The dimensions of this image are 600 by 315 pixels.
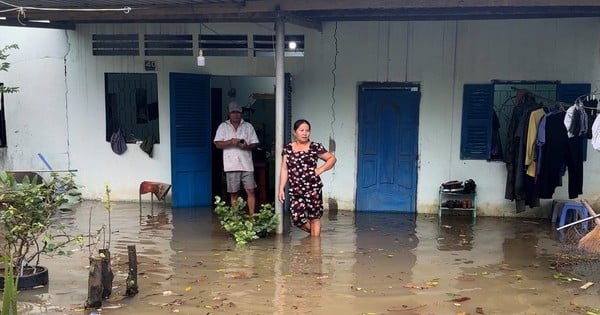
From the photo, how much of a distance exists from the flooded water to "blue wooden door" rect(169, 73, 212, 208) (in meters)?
0.84

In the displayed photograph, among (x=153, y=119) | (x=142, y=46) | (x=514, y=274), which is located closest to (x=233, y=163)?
(x=153, y=119)

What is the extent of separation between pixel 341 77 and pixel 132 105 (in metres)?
3.43

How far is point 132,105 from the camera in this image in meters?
8.86

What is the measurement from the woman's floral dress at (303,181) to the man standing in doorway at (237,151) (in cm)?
120

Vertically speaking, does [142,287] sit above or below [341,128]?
below

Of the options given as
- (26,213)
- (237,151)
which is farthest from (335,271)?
(26,213)

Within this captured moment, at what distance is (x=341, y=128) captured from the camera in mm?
8406

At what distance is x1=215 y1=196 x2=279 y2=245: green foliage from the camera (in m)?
6.41

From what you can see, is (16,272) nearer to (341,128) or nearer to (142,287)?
(142,287)

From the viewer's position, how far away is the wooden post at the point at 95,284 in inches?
164

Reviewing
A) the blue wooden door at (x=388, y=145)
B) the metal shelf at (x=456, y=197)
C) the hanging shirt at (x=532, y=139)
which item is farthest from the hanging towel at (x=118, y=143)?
the hanging shirt at (x=532, y=139)

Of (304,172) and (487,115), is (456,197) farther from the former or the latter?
(304,172)

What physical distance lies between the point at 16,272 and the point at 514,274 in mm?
4529

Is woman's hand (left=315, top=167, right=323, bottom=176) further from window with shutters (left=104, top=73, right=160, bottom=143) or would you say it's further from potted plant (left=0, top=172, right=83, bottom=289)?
window with shutters (left=104, top=73, right=160, bottom=143)
